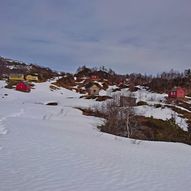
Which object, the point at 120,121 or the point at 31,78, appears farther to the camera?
the point at 31,78

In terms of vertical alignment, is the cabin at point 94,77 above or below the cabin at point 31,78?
above

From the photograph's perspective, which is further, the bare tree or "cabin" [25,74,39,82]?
"cabin" [25,74,39,82]

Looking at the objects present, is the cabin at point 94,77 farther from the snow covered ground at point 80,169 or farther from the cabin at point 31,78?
the snow covered ground at point 80,169

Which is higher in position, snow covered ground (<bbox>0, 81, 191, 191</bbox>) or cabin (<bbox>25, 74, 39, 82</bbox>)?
cabin (<bbox>25, 74, 39, 82</bbox>)

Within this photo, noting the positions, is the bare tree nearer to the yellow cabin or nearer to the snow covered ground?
the snow covered ground

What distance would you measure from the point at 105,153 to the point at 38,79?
302ft

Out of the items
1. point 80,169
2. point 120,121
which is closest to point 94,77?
point 120,121

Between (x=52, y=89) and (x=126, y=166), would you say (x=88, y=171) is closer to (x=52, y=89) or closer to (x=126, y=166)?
(x=126, y=166)

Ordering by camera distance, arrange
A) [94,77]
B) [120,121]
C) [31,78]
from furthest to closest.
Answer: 1. [94,77]
2. [31,78]
3. [120,121]

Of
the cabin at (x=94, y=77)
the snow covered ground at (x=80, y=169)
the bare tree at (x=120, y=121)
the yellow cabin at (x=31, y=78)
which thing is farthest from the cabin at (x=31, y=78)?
the snow covered ground at (x=80, y=169)

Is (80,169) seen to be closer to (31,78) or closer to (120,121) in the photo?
(120,121)

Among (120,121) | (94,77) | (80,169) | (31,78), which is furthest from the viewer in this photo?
(94,77)

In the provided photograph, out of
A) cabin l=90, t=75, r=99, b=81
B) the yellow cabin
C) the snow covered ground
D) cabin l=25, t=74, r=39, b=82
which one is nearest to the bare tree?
the snow covered ground

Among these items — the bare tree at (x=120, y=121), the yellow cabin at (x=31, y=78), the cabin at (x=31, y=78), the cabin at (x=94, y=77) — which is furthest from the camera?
the cabin at (x=94, y=77)
